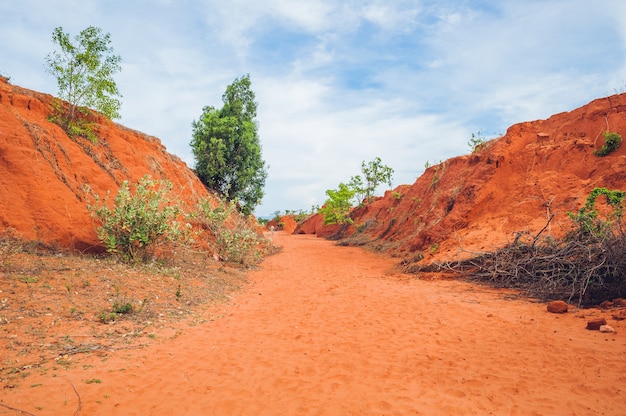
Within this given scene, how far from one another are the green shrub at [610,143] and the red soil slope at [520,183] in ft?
0.63

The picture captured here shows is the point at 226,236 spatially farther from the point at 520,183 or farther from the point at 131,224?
the point at 520,183

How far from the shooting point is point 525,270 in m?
8.20

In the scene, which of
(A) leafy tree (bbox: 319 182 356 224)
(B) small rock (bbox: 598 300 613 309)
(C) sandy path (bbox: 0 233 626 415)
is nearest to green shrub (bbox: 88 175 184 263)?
(C) sandy path (bbox: 0 233 626 415)

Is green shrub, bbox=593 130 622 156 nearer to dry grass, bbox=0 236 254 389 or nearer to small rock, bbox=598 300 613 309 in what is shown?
small rock, bbox=598 300 613 309

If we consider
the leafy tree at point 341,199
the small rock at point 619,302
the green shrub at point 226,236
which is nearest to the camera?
the small rock at point 619,302

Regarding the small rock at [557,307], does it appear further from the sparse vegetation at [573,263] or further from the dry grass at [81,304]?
the dry grass at [81,304]

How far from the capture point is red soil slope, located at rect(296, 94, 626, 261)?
11.2m

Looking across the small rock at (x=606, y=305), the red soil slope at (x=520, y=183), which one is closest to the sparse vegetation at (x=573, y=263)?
the small rock at (x=606, y=305)

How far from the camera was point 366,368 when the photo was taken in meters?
4.48

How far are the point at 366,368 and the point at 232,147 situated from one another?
52.4 ft

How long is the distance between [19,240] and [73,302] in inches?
128

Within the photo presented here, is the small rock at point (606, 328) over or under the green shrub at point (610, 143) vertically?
under

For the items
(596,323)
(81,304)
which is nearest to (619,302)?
(596,323)

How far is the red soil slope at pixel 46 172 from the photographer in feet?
26.8
